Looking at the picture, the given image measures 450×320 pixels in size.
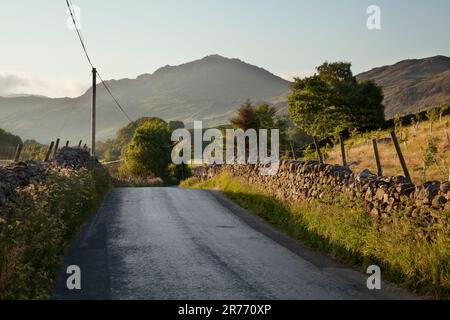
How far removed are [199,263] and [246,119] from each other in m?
55.0

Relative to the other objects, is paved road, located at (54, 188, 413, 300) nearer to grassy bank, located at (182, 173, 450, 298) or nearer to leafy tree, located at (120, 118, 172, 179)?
grassy bank, located at (182, 173, 450, 298)

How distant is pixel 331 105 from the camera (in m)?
59.9

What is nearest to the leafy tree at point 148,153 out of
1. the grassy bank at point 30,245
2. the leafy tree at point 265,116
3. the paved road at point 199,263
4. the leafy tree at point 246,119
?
the leafy tree at point 265,116

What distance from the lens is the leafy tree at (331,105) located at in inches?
2296

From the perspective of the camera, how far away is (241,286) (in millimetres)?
8242

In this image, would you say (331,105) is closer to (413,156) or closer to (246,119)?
(246,119)

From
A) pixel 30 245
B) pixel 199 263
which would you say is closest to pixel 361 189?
pixel 199 263

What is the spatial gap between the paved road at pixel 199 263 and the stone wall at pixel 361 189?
1580 millimetres

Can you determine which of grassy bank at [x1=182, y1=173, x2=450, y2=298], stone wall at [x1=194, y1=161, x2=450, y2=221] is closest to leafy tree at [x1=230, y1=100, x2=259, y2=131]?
stone wall at [x1=194, y1=161, x2=450, y2=221]

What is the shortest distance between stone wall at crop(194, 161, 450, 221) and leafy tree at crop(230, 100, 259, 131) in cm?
4316

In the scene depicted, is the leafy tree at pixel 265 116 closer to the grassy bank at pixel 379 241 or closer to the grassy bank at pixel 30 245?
the grassy bank at pixel 379 241
